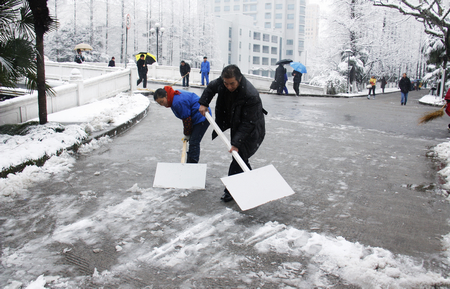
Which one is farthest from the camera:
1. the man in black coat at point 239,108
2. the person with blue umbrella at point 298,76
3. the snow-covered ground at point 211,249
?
the person with blue umbrella at point 298,76

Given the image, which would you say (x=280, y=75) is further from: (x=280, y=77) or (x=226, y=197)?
(x=226, y=197)

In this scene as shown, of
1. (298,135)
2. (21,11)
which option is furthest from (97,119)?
(298,135)

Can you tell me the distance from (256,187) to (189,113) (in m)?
1.59

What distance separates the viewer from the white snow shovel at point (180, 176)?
4426 millimetres

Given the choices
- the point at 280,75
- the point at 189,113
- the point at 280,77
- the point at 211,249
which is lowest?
the point at 211,249

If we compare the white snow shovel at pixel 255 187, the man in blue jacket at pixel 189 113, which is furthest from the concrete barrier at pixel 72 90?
the white snow shovel at pixel 255 187

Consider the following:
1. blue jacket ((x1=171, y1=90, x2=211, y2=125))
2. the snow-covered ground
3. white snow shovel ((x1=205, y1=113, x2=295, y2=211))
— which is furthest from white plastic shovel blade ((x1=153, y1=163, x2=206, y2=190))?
white snow shovel ((x1=205, y1=113, x2=295, y2=211))

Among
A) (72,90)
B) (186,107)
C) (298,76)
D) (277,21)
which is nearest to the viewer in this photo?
(186,107)

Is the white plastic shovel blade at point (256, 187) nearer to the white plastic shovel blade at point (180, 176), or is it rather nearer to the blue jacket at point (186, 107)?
the white plastic shovel blade at point (180, 176)

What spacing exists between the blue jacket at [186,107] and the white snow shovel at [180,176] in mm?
647

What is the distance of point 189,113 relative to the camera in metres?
4.69

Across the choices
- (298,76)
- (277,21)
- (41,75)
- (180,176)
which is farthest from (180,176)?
(277,21)

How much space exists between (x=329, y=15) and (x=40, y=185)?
35.1m

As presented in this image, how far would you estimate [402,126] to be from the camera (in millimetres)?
10234
